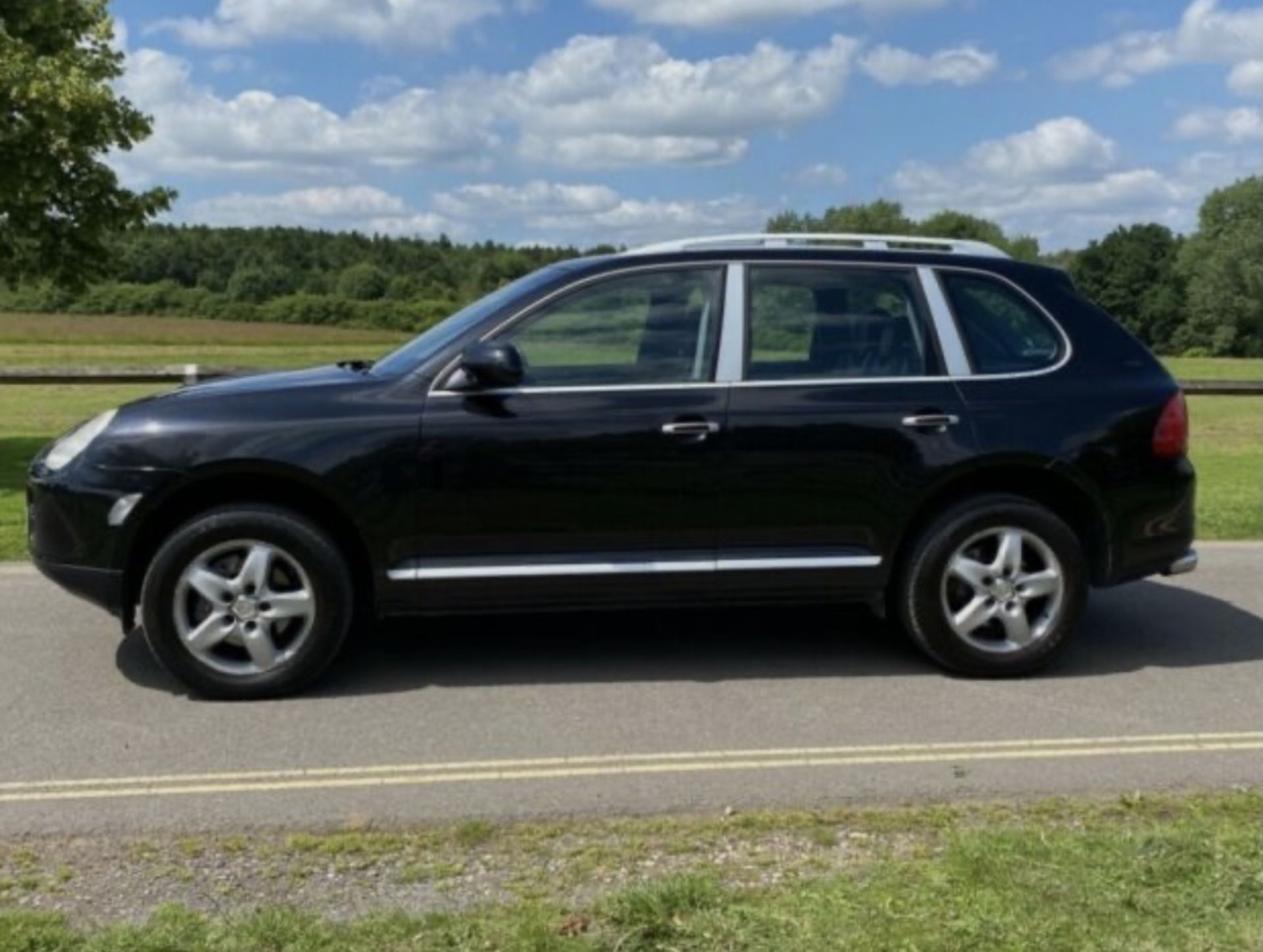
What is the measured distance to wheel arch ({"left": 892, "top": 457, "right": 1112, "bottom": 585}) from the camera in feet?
18.8

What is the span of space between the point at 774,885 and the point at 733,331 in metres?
2.71

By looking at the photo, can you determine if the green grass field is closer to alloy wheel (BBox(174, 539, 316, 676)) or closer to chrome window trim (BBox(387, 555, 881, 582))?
alloy wheel (BBox(174, 539, 316, 676))

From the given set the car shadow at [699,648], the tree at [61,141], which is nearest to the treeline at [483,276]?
the tree at [61,141]

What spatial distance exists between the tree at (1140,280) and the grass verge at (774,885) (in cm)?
8677

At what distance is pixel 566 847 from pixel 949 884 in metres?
1.13

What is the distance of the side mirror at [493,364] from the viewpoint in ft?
17.4

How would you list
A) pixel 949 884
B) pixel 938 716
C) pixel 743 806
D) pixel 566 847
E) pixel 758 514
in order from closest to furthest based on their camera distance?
pixel 949 884 < pixel 566 847 < pixel 743 806 < pixel 938 716 < pixel 758 514

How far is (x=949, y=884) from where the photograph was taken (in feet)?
11.5

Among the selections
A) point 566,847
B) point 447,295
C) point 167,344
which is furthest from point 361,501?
point 447,295

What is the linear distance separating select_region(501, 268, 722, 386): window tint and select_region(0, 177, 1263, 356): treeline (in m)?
62.9

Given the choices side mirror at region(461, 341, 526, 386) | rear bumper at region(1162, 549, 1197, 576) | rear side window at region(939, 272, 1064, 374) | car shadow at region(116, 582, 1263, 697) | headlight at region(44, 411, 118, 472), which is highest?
rear side window at region(939, 272, 1064, 374)

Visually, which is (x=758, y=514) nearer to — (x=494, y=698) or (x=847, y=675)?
(x=847, y=675)

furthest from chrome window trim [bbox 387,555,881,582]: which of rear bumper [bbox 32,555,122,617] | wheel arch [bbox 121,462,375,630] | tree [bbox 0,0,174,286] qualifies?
tree [bbox 0,0,174,286]

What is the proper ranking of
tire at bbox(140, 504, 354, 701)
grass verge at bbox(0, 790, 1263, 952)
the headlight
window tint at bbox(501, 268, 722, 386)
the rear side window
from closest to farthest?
grass verge at bbox(0, 790, 1263, 952)
tire at bbox(140, 504, 354, 701)
the headlight
window tint at bbox(501, 268, 722, 386)
the rear side window
